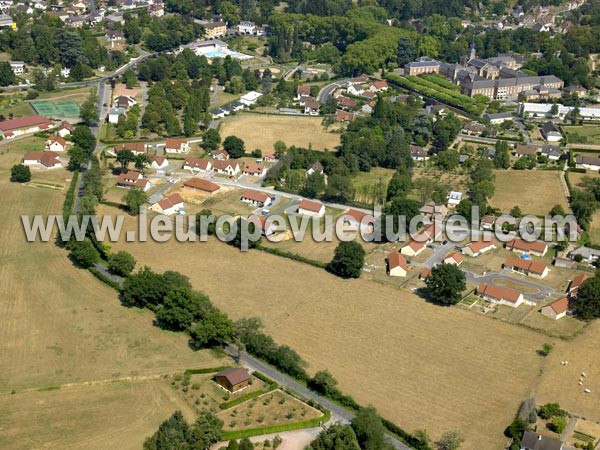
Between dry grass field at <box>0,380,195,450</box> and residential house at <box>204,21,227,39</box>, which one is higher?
residential house at <box>204,21,227,39</box>

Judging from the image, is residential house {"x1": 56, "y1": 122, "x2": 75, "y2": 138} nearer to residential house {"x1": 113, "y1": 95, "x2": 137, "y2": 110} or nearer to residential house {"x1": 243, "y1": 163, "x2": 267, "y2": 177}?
residential house {"x1": 113, "y1": 95, "x2": 137, "y2": 110}

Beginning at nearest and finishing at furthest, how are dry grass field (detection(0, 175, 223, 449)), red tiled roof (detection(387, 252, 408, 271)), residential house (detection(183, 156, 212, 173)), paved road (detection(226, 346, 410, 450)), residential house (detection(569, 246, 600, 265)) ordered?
dry grass field (detection(0, 175, 223, 449)) < paved road (detection(226, 346, 410, 450)) < red tiled roof (detection(387, 252, 408, 271)) < residential house (detection(569, 246, 600, 265)) < residential house (detection(183, 156, 212, 173))

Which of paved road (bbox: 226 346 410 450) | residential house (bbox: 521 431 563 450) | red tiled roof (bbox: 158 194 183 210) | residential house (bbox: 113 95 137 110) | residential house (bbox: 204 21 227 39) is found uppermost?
residential house (bbox: 204 21 227 39)

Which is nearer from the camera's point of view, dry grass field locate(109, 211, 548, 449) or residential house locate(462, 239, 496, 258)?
dry grass field locate(109, 211, 548, 449)

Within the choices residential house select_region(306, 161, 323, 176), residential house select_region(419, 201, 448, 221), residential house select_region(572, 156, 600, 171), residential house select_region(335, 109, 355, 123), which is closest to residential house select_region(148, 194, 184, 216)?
residential house select_region(306, 161, 323, 176)

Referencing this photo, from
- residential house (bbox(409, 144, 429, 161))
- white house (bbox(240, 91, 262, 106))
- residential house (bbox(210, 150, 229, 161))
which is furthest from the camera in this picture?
white house (bbox(240, 91, 262, 106))

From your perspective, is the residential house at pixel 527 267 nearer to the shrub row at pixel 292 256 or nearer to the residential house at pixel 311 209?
the shrub row at pixel 292 256

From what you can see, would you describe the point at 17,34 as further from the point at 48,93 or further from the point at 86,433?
the point at 86,433
